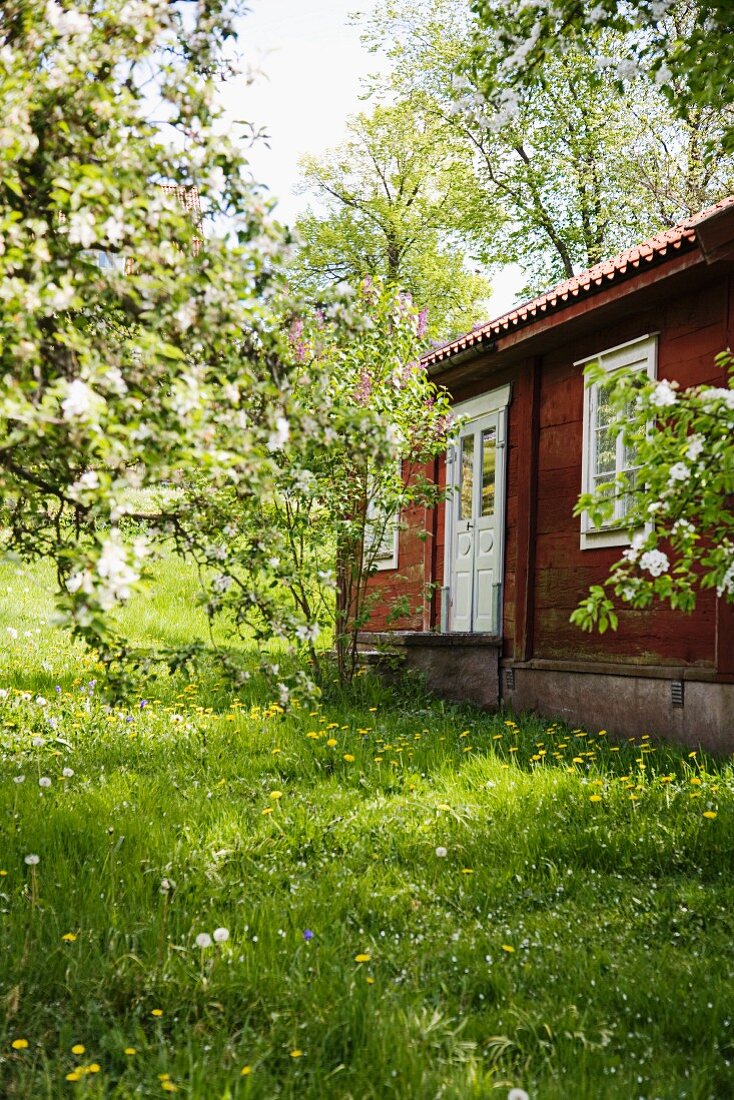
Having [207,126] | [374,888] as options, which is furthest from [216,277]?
[374,888]

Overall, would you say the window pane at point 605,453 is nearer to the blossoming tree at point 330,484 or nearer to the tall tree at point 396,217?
the blossoming tree at point 330,484

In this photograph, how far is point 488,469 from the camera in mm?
10672

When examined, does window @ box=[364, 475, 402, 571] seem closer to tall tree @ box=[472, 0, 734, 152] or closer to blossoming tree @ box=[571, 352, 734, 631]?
tall tree @ box=[472, 0, 734, 152]

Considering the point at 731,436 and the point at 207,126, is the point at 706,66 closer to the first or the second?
the point at 731,436

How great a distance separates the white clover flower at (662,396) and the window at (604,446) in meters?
4.07

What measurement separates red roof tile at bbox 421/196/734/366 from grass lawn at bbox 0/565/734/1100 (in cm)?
359

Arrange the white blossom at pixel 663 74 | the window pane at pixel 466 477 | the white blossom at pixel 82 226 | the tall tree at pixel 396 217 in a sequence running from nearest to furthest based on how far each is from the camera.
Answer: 1. the white blossom at pixel 82 226
2. the white blossom at pixel 663 74
3. the window pane at pixel 466 477
4. the tall tree at pixel 396 217

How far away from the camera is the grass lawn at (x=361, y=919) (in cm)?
303

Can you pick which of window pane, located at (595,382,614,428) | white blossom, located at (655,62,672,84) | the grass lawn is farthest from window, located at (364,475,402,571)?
white blossom, located at (655,62,672,84)

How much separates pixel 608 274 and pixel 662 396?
158 inches

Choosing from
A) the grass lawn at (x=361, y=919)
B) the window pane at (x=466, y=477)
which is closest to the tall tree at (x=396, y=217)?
the window pane at (x=466, y=477)

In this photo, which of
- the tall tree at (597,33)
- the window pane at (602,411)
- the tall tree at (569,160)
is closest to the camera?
the tall tree at (597,33)

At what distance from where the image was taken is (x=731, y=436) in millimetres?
4270

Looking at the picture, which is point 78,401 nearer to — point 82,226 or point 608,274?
point 82,226
